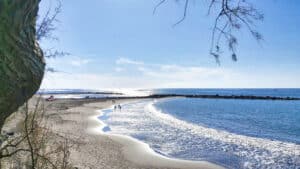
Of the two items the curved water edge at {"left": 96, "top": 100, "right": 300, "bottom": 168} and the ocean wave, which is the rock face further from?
the ocean wave

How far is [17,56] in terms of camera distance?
2689 millimetres

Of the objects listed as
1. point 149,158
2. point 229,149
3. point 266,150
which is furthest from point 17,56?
point 266,150

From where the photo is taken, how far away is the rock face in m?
2.56

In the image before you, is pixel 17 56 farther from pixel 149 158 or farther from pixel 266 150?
pixel 266 150

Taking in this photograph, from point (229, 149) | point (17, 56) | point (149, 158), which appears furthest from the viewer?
point (229, 149)

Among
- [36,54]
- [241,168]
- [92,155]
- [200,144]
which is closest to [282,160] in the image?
[241,168]

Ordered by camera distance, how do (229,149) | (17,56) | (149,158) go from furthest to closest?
(229,149), (149,158), (17,56)

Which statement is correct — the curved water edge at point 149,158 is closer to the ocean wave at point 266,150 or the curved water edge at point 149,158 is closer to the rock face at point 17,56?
the ocean wave at point 266,150

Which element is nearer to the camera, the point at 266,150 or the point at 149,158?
the point at 149,158

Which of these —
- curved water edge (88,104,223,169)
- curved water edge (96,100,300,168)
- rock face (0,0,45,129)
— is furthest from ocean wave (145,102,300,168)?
rock face (0,0,45,129)

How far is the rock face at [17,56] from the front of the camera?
8.39ft

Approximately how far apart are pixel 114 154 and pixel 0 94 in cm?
1834

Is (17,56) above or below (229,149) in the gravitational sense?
above

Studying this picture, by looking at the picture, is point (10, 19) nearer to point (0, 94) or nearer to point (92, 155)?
point (0, 94)
